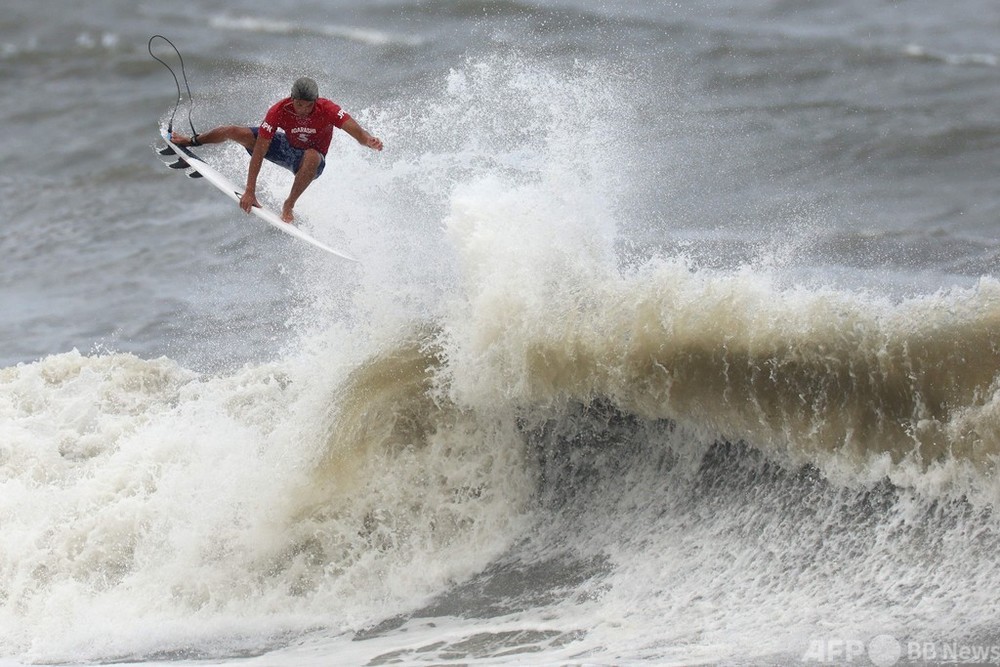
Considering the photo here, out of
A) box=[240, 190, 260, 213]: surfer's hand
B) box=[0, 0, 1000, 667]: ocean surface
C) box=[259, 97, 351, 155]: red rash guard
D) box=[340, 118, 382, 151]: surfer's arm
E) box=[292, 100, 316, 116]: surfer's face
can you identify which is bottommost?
box=[0, 0, 1000, 667]: ocean surface

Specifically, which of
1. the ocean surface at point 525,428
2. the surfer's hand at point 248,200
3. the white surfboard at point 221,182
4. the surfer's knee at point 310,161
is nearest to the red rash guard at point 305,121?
the surfer's knee at point 310,161

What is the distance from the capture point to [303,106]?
30.6 ft

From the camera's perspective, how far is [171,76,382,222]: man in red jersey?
940 centimetres

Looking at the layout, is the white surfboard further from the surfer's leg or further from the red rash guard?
the red rash guard

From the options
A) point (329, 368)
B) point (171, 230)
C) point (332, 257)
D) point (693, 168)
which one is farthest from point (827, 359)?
point (171, 230)

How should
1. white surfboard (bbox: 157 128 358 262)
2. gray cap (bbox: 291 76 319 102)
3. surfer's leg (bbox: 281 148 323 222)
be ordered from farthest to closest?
white surfboard (bbox: 157 128 358 262)
surfer's leg (bbox: 281 148 323 222)
gray cap (bbox: 291 76 319 102)

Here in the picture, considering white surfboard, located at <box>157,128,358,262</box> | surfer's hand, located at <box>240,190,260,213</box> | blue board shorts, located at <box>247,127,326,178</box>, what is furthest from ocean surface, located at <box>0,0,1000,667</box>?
surfer's hand, located at <box>240,190,260,213</box>

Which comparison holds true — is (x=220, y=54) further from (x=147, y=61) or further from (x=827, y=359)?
(x=827, y=359)

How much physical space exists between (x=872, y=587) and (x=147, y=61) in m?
17.9

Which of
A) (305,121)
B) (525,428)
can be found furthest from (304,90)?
(525,428)

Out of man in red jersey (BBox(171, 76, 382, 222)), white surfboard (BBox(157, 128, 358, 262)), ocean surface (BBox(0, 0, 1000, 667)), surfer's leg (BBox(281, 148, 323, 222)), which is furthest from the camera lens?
white surfboard (BBox(157, 128, 358, 262))

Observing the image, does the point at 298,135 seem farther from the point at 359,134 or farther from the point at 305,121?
the point at 359,134

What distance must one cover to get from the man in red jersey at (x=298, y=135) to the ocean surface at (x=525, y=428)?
98cm

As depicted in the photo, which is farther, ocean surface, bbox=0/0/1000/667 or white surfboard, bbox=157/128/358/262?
white surfboard, bbox=157/128/358/262
